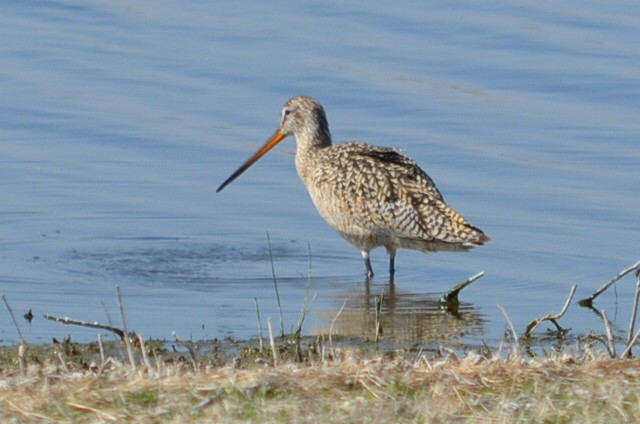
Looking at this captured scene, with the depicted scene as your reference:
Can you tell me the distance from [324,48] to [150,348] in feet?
28.7

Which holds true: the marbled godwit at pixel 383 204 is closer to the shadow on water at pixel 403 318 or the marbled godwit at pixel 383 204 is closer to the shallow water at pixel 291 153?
the shallow water at pixel 291 153

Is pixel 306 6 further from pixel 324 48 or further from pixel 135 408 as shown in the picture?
pixel 135 408

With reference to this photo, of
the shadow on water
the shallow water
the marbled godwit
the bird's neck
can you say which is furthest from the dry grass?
the bird's neck

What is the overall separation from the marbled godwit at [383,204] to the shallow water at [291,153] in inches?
11.4

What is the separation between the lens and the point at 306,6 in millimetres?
17828

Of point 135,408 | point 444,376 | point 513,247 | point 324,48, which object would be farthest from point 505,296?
point 324,48

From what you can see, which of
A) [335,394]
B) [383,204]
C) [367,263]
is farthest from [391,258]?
[335,394]

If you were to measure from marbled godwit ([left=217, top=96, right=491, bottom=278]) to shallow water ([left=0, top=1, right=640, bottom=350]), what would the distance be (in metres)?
0.29

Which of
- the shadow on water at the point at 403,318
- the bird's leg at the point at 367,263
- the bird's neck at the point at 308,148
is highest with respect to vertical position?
the bird's neck at the point at 308,148

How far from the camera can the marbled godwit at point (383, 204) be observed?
10.9 m

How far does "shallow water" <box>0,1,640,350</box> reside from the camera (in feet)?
33.5

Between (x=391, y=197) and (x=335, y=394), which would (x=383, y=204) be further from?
(x=335, y=394)

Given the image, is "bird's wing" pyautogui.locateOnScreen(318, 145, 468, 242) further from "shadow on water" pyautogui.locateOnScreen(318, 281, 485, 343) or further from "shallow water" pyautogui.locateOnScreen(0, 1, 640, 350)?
"shadow on water" pyautogui.locateOnScreen(318, 281, 485, 343)

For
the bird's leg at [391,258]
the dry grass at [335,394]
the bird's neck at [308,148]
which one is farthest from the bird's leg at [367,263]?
the dry grass at [335,394]
